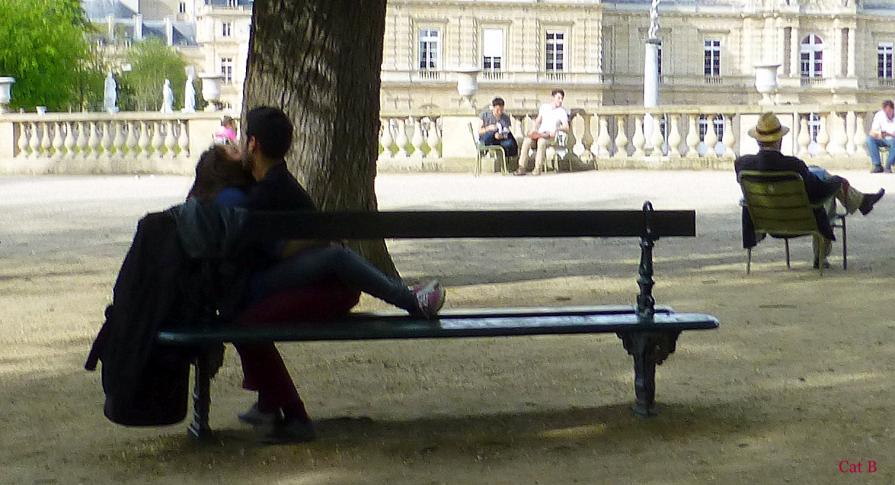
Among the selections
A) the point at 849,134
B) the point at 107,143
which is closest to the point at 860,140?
the point at 849,134

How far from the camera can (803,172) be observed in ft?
34.3

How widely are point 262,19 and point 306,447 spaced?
379cm

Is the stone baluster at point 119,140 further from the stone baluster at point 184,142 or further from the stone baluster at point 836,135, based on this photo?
the stone baluster at point 836,135

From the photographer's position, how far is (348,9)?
8.64m

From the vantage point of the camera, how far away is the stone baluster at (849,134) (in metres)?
28.5

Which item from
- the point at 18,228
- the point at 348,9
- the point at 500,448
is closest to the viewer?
the point at 500,448

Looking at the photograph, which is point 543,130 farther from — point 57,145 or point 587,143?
point 57,145

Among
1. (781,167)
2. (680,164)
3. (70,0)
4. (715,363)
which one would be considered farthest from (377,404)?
(70,0)

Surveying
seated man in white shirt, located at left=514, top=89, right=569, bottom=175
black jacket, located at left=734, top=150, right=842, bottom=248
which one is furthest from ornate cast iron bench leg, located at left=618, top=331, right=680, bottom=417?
seated man in white shirt, located at left=514, top=89, right=569, bottom=175

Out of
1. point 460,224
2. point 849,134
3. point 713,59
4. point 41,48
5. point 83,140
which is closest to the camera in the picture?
point 460,224

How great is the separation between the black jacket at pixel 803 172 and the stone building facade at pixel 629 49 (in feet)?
260

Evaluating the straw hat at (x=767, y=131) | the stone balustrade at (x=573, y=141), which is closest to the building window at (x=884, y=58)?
the stone balustrade at (x=573, y=141)

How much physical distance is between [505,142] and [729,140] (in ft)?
12.9

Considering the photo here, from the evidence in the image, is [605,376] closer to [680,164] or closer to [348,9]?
[348,9]
